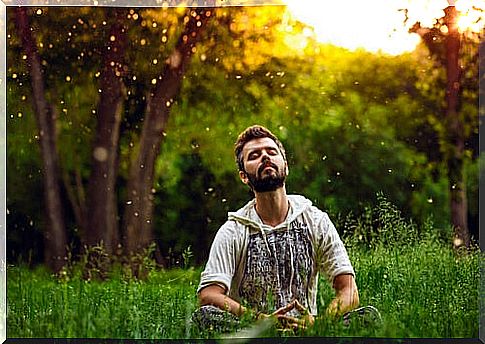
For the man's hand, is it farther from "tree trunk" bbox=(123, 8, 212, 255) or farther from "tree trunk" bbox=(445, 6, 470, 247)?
"tree trunk" bbox=(445, 6, 470, 247)

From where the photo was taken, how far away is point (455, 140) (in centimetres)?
560

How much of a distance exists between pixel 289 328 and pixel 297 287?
212mm

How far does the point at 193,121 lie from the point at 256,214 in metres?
0.62

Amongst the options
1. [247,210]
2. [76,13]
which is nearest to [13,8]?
[76,13]

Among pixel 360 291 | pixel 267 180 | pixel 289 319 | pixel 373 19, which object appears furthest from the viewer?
pixel 373 19

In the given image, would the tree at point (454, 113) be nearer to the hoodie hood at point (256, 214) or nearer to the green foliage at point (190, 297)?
the green foliage at point (190, 297)

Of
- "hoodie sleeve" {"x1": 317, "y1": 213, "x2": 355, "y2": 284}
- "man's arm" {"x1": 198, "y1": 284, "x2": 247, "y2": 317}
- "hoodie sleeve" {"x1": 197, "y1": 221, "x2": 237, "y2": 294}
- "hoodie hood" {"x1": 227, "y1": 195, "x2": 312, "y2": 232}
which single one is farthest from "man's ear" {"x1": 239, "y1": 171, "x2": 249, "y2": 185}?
"man's arm" {"x1": 198, "y1": 284, "x2": 247, "y2": 317}

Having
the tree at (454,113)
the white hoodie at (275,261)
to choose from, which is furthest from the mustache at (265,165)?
the tree at (454,113)

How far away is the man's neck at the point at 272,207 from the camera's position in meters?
5.34

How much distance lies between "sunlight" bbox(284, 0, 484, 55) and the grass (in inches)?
42.0

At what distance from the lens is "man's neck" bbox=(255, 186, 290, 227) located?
17.5ft

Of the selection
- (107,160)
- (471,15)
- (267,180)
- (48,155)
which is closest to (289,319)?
(267,180)

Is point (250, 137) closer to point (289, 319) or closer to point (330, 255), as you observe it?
point (330, 255)

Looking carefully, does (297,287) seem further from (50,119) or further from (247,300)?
(50,119)
